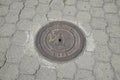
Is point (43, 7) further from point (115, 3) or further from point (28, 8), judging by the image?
point (115, 3)

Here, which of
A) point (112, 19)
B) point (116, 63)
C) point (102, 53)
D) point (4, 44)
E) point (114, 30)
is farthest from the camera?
point (112, 19)

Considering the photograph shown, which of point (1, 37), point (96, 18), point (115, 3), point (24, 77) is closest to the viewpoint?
point (24, 77)

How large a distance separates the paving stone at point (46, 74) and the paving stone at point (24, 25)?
2.83ft

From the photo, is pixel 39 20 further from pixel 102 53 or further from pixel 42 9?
pixel 102 53

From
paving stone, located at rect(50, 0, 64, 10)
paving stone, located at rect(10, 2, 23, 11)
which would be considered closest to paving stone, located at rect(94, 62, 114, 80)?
paving stone, located at rect(50, 0, 64, 10)

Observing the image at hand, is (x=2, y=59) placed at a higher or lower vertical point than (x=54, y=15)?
lower

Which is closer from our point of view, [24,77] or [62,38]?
[24,77]

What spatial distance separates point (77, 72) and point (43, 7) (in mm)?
1499

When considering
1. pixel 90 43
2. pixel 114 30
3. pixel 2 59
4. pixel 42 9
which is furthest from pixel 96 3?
pixel 2 59

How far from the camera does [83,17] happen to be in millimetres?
3303

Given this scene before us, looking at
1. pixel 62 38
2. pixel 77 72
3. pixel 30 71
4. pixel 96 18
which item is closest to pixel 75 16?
pixel 96 18

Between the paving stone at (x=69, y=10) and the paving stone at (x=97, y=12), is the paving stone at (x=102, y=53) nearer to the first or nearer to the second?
the paving stone at (x=97, y=12)

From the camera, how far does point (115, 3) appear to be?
352cm

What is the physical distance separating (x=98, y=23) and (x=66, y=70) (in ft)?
3.58
